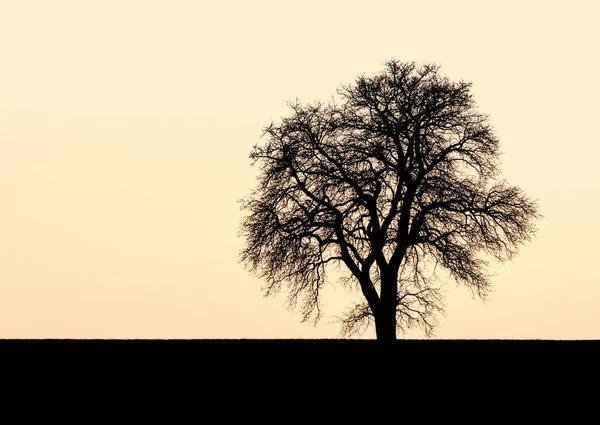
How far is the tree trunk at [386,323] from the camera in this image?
96.3ft

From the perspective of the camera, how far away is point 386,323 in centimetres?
2933

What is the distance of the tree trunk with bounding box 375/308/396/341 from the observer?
1155 inches

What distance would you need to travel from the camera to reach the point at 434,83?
30359 millimetres
